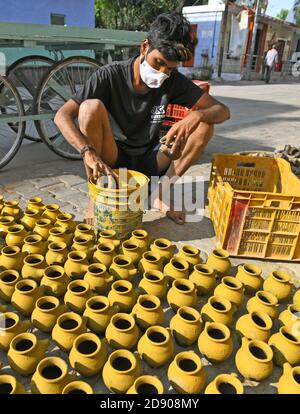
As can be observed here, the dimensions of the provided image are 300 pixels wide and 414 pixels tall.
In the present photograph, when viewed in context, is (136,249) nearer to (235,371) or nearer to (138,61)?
(235,371)

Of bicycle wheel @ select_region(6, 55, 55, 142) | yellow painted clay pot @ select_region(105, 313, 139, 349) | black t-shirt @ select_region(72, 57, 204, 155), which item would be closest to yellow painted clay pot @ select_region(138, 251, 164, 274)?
yellow painted clay pot @ select_region(105, 313, 139, 349)

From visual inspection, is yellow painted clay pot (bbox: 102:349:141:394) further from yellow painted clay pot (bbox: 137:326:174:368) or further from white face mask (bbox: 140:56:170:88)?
white face mask (bbox: 140:56:170:88)

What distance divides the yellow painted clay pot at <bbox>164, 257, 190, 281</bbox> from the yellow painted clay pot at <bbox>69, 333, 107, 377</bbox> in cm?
55

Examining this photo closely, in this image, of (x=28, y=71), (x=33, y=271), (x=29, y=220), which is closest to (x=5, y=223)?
(x=29, y=220)

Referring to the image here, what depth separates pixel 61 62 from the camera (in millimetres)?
3043

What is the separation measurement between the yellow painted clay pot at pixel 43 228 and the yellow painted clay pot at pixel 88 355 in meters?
0.85

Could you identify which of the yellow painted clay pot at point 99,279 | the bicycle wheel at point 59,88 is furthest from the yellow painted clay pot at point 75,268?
the bicycle wheel at point 59,88

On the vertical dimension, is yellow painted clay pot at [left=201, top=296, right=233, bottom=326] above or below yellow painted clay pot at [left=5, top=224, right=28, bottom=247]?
below

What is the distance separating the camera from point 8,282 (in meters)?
1.64

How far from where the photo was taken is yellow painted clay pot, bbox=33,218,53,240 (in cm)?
207

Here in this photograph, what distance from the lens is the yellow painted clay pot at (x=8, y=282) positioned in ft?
5.33

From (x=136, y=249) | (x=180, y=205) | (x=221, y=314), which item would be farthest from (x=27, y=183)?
(x=221, y=314)

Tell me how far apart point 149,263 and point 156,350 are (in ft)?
1.81

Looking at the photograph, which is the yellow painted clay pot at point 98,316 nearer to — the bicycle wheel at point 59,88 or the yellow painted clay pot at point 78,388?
the yellow painted clay pot at point 78,388
